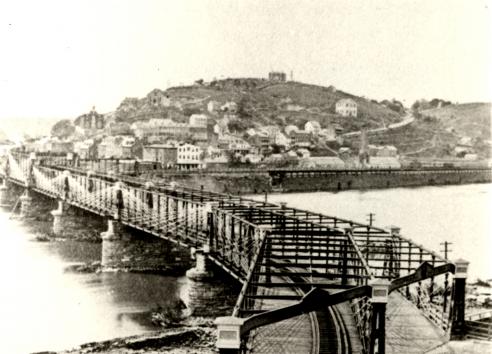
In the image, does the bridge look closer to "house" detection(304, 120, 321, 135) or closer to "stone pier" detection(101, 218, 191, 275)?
"stone pier" detection(101, 218, 191, 275)

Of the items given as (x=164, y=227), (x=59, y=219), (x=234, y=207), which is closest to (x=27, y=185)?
(x=59, y=219)

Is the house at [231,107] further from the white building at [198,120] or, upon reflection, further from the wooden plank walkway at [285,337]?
the wooden plank walkway at [285,337]

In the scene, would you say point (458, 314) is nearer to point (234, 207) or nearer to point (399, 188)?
point (234, 207)

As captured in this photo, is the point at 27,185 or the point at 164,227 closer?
the point at 164,227

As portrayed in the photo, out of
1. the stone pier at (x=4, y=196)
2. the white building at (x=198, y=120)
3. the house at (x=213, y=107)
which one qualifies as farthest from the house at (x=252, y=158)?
the stone pier at (x=4, y=196)

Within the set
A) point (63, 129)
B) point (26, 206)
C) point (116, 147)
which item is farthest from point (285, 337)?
point (63, 129)

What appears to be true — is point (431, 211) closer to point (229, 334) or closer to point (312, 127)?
point (312, 127)

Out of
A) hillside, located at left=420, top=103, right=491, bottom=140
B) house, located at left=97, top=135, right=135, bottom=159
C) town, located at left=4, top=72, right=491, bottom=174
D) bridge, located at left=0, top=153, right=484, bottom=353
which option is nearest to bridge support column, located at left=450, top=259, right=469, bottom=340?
bridge, located at left=0, top=153, right=484, bottom=353
